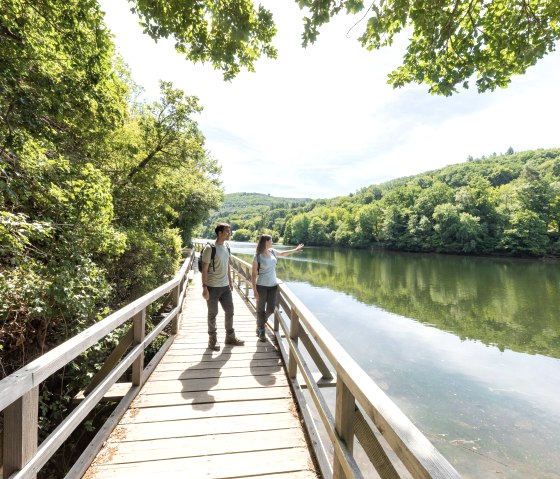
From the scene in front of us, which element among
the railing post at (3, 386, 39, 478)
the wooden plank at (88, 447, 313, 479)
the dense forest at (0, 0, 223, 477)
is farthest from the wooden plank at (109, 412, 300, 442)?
the dense forest at (0, 0, 223, 477)

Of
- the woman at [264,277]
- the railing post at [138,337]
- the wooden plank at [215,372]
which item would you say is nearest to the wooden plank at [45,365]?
the railing post at [138,337]

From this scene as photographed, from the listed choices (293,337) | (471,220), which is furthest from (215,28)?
(471,220)

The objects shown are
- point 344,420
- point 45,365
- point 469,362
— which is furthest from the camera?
point 469,362

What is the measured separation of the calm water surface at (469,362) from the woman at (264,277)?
4392 millimetres

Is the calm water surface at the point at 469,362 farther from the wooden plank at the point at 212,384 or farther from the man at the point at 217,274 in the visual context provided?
the man at the point at 217,274

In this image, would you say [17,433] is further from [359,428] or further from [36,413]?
[359,428]

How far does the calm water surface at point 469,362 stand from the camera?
228 inches

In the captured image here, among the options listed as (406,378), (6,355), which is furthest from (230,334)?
(406,378)

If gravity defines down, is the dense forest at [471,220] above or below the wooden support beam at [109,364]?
above

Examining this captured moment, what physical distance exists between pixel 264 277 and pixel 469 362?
28.3 ft

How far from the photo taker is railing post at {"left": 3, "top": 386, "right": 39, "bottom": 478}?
1.38 meters

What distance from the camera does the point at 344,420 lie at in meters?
1.75

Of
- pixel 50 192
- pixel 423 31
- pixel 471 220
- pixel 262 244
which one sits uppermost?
pixel 471 220

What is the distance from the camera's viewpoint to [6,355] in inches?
147
